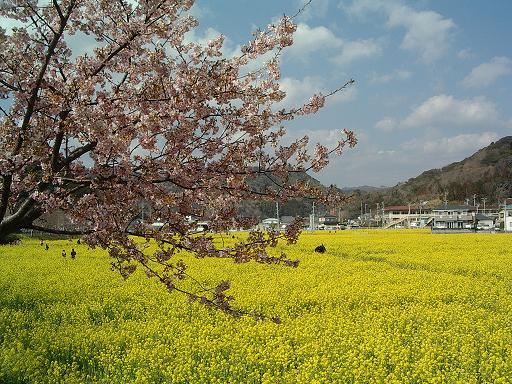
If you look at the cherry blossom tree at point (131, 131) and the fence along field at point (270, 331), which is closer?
the cherry blossom tree at point (131, 131)

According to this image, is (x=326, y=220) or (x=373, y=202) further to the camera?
(x=373, y=202)

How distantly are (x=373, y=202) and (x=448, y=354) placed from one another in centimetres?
19499

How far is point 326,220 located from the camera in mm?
165625

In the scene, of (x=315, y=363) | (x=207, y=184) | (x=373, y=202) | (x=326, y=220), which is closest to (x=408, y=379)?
(x=315, y=363)

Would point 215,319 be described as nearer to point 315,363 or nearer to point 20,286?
point 315,363

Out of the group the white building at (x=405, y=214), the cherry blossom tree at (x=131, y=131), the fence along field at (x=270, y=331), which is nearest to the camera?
the cherry blossom tree at (x=131, y=131)

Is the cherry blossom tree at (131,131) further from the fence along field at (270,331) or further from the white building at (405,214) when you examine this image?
the white building at (405,214)

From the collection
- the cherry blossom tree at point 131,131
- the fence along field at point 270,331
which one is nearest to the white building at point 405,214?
the fence along field at point 270,331

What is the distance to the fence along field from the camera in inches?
323

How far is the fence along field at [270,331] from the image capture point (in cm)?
820

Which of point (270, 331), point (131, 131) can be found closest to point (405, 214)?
point (270, 331)

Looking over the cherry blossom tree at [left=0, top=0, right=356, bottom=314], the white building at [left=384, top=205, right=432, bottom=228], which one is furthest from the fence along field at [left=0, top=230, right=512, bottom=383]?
the white building at [left=384, top=205, right=432, bottom=228]

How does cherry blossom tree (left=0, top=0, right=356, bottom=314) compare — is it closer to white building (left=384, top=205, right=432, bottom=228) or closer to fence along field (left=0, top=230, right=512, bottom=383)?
fence along field (left=0, top=230, right=512, bottom=383)

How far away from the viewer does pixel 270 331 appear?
34.7 feet
